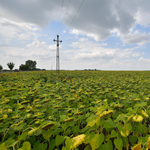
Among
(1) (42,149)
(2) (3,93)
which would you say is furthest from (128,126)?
(2) (3,93)

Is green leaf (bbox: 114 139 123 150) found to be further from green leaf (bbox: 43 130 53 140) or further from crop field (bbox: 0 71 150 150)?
green leaf (bbox: 43 130 53 140)

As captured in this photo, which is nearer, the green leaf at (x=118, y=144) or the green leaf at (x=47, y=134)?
the green leaf at (x=118, y=144)

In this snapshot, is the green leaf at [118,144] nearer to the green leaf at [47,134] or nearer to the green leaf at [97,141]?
the green leaf at [97,141]

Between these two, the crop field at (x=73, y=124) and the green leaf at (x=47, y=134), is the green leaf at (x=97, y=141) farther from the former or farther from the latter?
the green leaf at (x=47, y=134)

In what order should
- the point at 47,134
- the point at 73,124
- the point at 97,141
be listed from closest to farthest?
the point at 97,141, the point at 47,134, the point at 73,124

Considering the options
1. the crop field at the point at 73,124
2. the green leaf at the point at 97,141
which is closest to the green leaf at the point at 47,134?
the crop field at the point at 73,124

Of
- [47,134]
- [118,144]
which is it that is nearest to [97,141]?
[118,144]

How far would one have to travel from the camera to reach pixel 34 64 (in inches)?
3132

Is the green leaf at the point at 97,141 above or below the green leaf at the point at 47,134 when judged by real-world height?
above

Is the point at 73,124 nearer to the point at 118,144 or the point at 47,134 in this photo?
the point at 47,134

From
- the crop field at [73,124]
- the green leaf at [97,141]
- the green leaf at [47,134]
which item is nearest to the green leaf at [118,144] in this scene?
the crop field at [73,124]

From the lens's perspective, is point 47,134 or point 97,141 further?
point 47,134

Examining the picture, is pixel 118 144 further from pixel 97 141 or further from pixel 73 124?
pixel 73 124

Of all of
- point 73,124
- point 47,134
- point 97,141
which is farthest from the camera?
point 73,124
